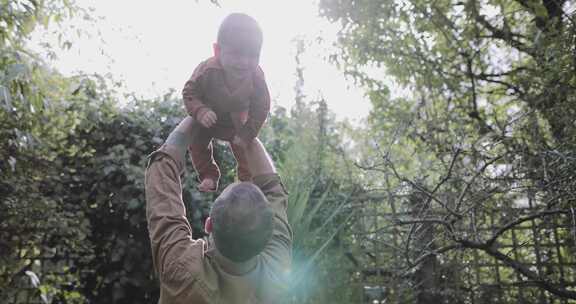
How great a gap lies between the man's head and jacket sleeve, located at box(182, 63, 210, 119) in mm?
99

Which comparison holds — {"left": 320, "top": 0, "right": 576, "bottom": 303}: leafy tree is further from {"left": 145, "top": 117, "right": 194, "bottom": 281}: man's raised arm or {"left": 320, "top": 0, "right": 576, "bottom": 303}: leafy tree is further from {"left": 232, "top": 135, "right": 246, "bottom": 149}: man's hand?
{"left": 145, "top": 117, "right": 194, "bottom": 281}: man's raised arm

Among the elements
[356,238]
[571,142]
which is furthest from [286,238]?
[356,238]

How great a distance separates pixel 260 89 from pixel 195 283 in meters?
0.68

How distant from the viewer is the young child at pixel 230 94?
158 cm

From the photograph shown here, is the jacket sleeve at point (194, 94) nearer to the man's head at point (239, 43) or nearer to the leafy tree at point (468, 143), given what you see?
the man's head at point (239, 43)

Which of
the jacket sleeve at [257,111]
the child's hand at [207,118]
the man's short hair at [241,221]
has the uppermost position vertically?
the jacket sleeve at [257,111]

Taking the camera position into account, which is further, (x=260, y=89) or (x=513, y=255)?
(x=513, y=255)

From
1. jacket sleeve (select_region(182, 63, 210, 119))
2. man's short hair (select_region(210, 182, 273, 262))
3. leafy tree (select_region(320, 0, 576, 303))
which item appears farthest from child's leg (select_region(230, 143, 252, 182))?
leafy tree (select_region(320, 0, 576, 303))

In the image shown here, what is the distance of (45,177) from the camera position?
3971 mm

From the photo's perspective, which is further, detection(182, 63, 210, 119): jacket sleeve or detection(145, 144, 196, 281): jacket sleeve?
detection(182, 63, 210, 119): jacket sleeve

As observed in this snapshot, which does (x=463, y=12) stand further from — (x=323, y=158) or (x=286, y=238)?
(x=286, y=238)

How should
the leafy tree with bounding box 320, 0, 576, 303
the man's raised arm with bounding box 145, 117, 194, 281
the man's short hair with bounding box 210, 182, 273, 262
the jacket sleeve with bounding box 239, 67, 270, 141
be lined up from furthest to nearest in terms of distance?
the leafy tree with bounding box 320, 0, 576, 303, the jacket sleeve with bounding box 239, 67, 270, 141, the man's raised arm with bounding box 145, 117, 194, 281, the man's short hair with bounding box 210, 182, 273, 262

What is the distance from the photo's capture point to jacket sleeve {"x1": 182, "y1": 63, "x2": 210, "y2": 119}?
164 cm

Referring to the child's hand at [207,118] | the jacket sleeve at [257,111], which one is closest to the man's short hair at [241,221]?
the child's hand at [207,118]
